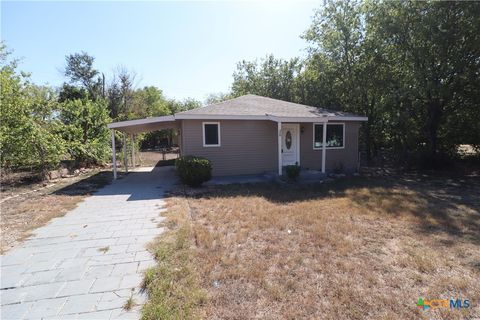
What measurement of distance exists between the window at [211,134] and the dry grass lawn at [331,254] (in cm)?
326

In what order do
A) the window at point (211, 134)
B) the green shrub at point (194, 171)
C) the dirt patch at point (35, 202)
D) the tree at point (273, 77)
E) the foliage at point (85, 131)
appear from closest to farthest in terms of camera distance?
the dirt patch at point (35, 202) < the green shrub at point (194, 171) < the window at point (211, 134) < the foliage at point (85, 131) < the tree at point (273, 77)

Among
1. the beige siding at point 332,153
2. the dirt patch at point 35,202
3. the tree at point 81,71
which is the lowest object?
the dirt patch at point 35,202

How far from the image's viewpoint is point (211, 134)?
9.63m

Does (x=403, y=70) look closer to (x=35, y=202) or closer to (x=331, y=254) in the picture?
(x=331, y=254)

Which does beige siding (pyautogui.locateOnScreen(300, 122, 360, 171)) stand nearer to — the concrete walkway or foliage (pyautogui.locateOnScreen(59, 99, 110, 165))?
the concrete walkway

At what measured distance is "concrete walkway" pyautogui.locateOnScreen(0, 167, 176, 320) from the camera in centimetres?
251

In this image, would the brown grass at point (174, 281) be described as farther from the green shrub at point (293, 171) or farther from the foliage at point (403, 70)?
the foliage at point (403, 70)

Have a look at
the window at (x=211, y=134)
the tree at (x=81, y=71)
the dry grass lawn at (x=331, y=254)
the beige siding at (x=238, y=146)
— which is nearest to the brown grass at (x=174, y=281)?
the dry grass lawn at (x=331, y=254)

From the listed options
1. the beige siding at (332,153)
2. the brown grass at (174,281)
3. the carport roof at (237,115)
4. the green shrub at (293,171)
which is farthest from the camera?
the beige siding at (332,153)

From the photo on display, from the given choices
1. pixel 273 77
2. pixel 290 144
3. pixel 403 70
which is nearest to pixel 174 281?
pixel 290 144

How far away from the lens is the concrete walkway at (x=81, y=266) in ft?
8.24

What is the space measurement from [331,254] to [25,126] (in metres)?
10.7

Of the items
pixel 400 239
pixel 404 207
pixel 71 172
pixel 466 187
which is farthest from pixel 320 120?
pixel 71 172

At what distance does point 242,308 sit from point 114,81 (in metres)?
29.7
